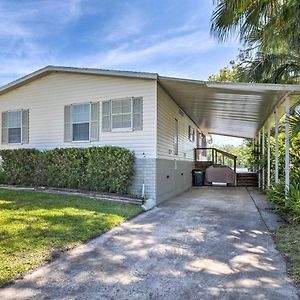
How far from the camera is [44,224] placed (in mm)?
5758

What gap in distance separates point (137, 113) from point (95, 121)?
167 cm

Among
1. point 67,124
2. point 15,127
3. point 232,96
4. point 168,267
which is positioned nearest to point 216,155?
point 232,96

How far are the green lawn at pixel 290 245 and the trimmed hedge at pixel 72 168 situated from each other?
4635 millimetres

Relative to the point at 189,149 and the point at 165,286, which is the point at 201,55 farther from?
the point at 165,286

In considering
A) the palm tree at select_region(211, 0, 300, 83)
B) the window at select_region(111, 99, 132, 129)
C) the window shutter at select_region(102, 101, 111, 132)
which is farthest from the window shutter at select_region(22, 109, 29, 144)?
the palm tree at select_region(211, 0, 300, 83)

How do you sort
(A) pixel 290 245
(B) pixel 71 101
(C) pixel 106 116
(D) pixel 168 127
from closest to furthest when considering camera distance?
(A) pixel 290 245
(C) pixel 106 116
(B) pixel 71 101
(D) pixel 168 127

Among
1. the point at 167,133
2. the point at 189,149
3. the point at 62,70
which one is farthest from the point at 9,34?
the point at 189,149

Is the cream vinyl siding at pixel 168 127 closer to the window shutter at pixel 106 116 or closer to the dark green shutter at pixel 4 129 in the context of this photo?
the window shutter at pixel 106 116

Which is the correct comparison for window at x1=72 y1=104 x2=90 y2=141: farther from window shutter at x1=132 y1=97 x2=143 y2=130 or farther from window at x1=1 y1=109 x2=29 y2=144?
window at x1=1 y1=109 x2=29 y2=144

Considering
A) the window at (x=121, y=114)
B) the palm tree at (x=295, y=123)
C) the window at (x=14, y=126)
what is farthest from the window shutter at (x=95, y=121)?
the palm tree at (x=295, y=123)

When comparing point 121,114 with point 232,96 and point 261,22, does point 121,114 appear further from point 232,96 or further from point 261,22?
point 261,22

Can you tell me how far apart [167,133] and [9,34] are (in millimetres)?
8091

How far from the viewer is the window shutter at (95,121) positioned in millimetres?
10375

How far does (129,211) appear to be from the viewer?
24.9 feet
